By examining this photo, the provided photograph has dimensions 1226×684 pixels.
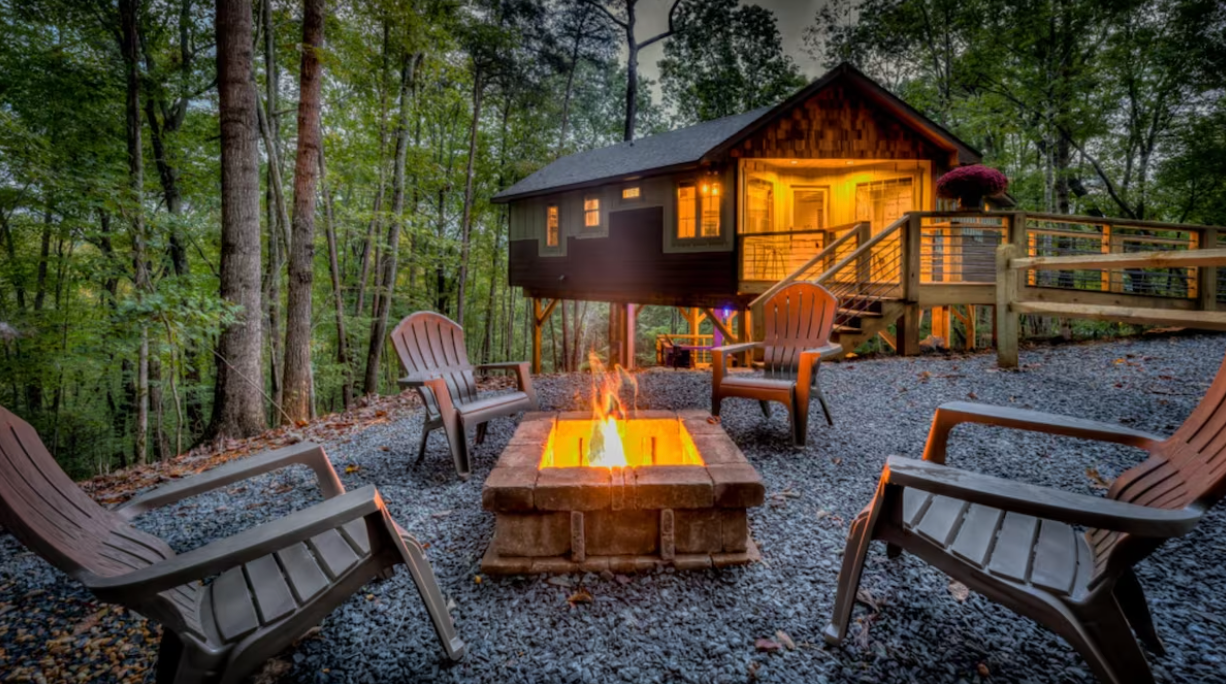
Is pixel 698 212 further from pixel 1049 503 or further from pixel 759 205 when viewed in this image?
pixel 1049 503

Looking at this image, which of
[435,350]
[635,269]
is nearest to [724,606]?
[435,350]

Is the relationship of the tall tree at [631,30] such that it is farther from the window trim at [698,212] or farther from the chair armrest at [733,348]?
the chair armrest at [733,348]

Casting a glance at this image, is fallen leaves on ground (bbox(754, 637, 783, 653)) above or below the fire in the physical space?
below

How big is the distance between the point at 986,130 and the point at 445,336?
591 inches

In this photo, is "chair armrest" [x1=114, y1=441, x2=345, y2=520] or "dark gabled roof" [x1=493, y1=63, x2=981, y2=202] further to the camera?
"dark gabled roof" [x1=493, y1=63, x2=981, y2=202]

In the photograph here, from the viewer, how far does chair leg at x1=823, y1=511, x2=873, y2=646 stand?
64.4 inches

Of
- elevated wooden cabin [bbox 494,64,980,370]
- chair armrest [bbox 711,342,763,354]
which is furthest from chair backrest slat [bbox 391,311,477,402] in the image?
elevated wooden cabin [bbox 494,64,980,370]

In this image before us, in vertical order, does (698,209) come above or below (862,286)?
above

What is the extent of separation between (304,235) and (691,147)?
7657 mm

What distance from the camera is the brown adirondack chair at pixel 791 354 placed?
3619 millimetres

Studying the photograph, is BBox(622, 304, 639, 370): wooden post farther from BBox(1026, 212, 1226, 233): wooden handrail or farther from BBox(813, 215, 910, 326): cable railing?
BBox(1026, 212, 1226, 233): wooden handrail

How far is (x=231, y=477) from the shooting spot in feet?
5.70

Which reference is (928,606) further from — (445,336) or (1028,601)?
(445,336)

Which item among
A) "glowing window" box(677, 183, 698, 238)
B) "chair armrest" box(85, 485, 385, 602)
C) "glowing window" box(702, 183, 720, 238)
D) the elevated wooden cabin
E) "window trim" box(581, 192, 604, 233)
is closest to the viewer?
"chair armrest" box(85, 485, 385, 602)
